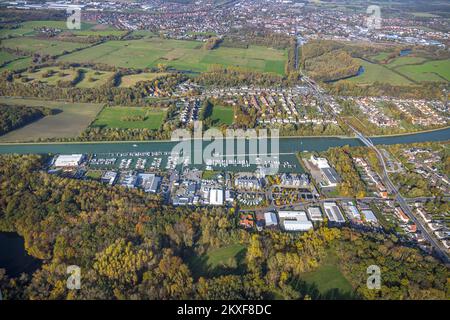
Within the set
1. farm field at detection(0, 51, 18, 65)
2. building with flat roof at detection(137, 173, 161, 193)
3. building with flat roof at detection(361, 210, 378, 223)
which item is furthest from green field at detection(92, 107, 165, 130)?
farm field at detection(0, 51, 18, 65)

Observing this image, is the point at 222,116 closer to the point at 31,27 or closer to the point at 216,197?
the point at 216,197

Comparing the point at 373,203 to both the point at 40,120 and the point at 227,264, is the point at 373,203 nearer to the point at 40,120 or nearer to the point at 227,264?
the point at 227,264

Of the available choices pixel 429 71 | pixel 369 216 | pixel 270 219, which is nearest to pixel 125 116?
pixel 270 219

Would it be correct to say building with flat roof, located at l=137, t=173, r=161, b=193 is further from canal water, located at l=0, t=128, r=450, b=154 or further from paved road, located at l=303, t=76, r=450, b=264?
paved road, located at l=303, t=76, r=450, b=264

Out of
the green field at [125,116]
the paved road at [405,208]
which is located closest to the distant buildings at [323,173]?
the paved road at [405,208]

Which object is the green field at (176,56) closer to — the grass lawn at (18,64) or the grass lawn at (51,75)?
the grass lawn at (18,64)
